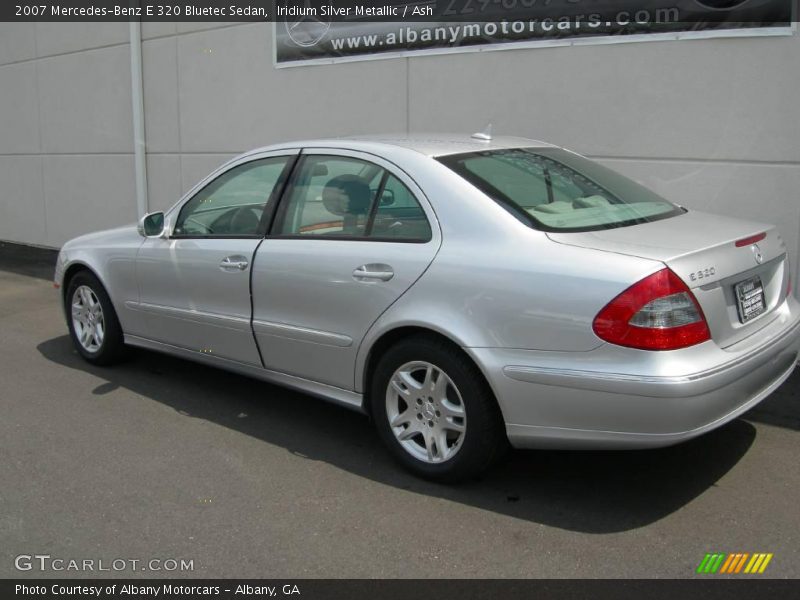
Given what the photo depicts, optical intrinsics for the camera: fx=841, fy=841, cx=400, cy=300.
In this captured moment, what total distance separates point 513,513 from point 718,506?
91 centimetres

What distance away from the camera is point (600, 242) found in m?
3.61

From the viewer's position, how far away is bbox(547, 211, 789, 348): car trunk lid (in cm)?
347

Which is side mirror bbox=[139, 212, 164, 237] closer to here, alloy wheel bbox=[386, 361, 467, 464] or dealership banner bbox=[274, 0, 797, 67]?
alloy wheel bbox=[386, 361, 467, 464]

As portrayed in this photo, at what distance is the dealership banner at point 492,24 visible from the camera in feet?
18.9

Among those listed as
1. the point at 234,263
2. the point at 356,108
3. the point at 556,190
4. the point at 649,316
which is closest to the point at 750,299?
the point at 649,316

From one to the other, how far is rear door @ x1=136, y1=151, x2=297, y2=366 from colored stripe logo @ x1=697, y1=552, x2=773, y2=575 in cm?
260

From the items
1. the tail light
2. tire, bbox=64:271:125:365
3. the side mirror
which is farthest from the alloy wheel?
tire, bbox=64:271:125:365

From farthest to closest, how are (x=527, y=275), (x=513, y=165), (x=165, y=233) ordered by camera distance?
1. (x=165, y=233)
2. (x=513, y=165)
3. (x=527, y=275)

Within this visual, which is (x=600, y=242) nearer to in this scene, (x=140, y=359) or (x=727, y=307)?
(x=727, y=307)

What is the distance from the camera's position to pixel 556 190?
4184 millimetres

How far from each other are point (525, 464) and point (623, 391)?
43.0 inches

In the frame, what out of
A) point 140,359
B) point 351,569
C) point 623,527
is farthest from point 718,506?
point 140,359
